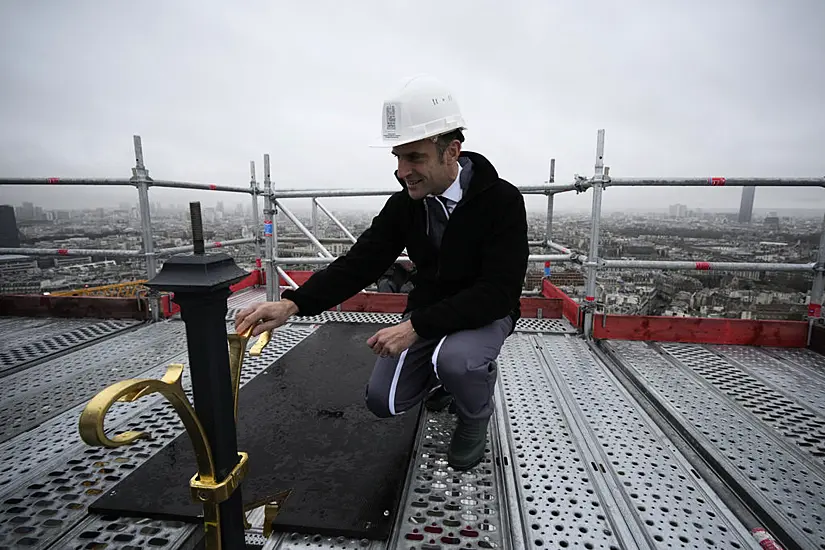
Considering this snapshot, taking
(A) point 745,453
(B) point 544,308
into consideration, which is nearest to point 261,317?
(A) point 745,453

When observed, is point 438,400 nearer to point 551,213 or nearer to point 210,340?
point 210,340

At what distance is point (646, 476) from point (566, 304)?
192cm

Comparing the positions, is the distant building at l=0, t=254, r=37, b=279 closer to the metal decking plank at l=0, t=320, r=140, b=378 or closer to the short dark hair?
the metal decking plank at l=0, t=320, r=140, b=378

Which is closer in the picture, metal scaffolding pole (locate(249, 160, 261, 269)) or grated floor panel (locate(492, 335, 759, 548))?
grated floor panel (locate(492, 335, 759, 548))

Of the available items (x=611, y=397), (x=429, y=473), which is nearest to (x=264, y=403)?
(x=429, y=473)

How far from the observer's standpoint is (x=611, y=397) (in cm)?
195

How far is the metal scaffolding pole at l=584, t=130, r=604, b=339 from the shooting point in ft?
8.81

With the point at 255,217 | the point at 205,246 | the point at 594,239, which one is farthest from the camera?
the point at 255,217

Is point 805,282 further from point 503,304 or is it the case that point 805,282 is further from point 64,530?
point 64,530

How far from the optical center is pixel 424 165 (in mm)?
1468

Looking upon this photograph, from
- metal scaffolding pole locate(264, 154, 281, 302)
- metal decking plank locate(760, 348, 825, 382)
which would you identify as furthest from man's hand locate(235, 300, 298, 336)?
metal decking plank locate(760, 348, 825, 382)

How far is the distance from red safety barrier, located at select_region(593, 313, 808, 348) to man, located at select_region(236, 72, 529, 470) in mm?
1414

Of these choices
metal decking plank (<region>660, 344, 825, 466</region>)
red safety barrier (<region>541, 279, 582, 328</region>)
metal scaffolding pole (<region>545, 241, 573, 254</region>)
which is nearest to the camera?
metal decking plank (<region>660, 344, 825, 466</region>)

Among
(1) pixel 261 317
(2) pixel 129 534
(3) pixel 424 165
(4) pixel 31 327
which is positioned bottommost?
(2) pixel 129 534
